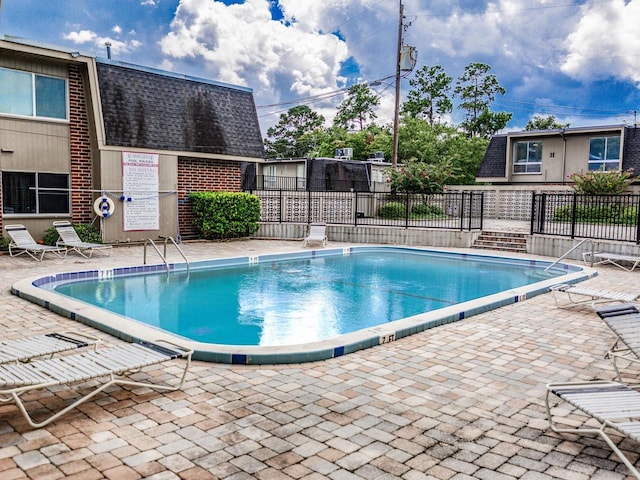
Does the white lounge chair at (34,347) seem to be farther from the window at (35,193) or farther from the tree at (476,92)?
the tree at (476,92)

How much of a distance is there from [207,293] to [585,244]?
9.45 m

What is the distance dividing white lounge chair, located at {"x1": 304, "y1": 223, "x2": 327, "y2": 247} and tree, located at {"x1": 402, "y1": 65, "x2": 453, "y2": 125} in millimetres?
34715

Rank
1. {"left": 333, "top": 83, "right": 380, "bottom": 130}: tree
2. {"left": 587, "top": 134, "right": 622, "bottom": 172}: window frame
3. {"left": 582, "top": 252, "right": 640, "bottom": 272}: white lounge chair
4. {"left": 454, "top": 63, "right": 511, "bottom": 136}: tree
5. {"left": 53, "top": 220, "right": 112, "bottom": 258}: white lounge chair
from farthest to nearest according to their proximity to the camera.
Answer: {"left": 333, "top": 83, "right": 380, "bottom": 130}: tree, {"left": 454, "top": 63, "right": 511, "bottom": 136}: tree, {"left": 587, "top": 134, "right": 622, "bottom": 172}: window frame, {"left": 53, "top": 220, "right": 112, "bottom": 258}: white lounge chair, {"left": 582, "top": 252, "right": 640, "bottom": 272}: white lounge chair

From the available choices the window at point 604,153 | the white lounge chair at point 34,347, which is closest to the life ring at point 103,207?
the white lounge chair at point 34,347

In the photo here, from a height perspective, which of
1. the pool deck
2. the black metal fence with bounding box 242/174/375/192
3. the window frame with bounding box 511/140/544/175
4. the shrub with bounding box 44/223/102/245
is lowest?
the pool deck

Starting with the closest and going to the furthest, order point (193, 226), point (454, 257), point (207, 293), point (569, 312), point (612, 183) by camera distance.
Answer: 1. point (569, 312)
2. point (207, 293)
3. point (454, 257)
4. point (193, 226)
5. point (612, 183)

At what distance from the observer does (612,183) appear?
20.6 m

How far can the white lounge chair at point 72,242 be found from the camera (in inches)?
487

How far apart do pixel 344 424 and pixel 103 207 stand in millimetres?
11956

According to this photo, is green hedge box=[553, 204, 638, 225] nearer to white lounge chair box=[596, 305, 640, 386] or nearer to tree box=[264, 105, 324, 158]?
white lounge chair box=[596, 305, 640, 386]

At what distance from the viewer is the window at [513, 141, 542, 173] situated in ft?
92.3

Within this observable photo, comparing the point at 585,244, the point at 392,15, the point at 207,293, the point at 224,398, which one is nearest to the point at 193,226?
the point at 207,293

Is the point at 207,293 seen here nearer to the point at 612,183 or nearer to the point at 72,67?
the point at 72,67

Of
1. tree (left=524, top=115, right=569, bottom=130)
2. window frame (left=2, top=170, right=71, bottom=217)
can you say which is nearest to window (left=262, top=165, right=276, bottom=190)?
window frame (left=2, top=170, right=71, bottom=217)
